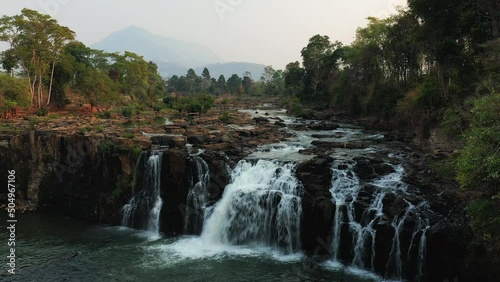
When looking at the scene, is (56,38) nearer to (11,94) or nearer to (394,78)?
(11,94)

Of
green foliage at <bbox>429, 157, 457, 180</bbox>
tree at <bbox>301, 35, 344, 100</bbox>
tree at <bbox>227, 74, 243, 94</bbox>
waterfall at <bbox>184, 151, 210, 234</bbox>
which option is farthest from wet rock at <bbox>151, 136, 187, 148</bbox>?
tree at <bbox>227, 74, 243, 94</bbox>

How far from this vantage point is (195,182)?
17641mm

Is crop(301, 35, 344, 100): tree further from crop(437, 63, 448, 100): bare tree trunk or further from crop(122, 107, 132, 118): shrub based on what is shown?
crop(437, 63, 448, 100): bare tree trunk

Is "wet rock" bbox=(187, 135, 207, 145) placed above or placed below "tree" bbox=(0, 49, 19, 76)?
below

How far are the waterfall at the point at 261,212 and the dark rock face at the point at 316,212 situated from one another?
0.95 ft

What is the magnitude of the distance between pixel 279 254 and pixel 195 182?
5552 millimetres

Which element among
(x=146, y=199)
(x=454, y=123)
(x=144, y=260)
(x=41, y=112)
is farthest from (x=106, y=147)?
(x=41, y=112)

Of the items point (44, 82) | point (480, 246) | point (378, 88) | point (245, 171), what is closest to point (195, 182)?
point (245, 171)

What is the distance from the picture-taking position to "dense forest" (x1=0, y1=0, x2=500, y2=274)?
32.6 feet

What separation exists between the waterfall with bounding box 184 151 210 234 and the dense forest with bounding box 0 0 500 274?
10463mm

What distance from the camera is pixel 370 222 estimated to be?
13.2m

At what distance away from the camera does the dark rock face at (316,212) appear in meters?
14.1

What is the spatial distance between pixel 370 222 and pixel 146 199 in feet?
35.3

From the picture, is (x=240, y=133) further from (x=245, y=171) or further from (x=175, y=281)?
(x=175, y=281)
